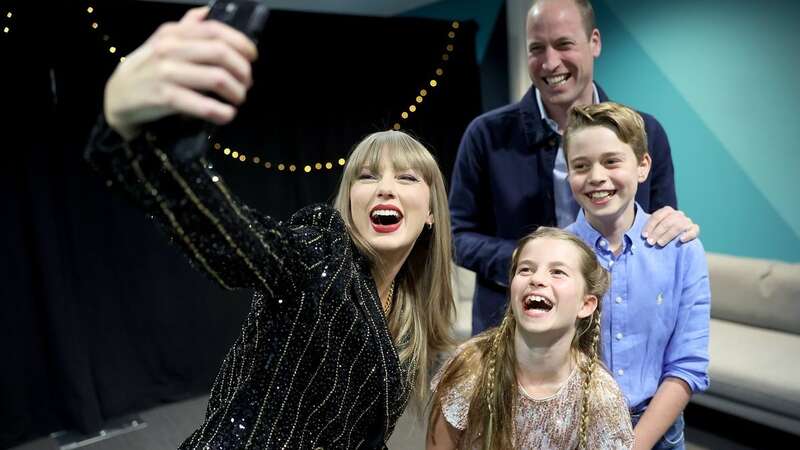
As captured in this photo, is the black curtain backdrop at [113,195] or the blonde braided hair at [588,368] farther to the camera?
the black curtain backdrop at [113,195]

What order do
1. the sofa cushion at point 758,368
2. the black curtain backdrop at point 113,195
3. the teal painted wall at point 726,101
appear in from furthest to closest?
the teal painted wall at point 726,101 < the black curtain backdrop at point 113,195 < the sofa cushion at point 758,368

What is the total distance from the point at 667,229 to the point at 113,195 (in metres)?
3.13

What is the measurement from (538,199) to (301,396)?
3.17 feet

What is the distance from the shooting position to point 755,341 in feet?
10.9

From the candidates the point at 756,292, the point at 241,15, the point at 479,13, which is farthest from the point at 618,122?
the point at 479,13

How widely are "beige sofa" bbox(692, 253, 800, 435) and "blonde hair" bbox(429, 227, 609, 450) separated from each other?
2017mm

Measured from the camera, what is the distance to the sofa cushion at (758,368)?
2.80 m

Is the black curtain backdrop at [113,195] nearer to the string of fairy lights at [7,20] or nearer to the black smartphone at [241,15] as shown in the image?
the string of fairy lights at [7,20]

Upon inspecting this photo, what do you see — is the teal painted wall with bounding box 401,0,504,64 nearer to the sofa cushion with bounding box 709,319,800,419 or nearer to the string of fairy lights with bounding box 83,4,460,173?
the string of fairy lights with bounding box 83,4,460,173

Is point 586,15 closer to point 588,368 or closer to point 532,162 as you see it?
point 532,162

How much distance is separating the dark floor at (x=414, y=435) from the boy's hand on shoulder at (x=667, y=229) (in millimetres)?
1930

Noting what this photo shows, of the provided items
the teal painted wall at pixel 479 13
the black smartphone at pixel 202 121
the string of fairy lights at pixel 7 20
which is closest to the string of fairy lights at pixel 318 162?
the string of fairy lights at pixel 7 20

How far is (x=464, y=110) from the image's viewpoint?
16.1 ft

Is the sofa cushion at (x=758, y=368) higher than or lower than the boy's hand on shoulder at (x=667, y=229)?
lower
